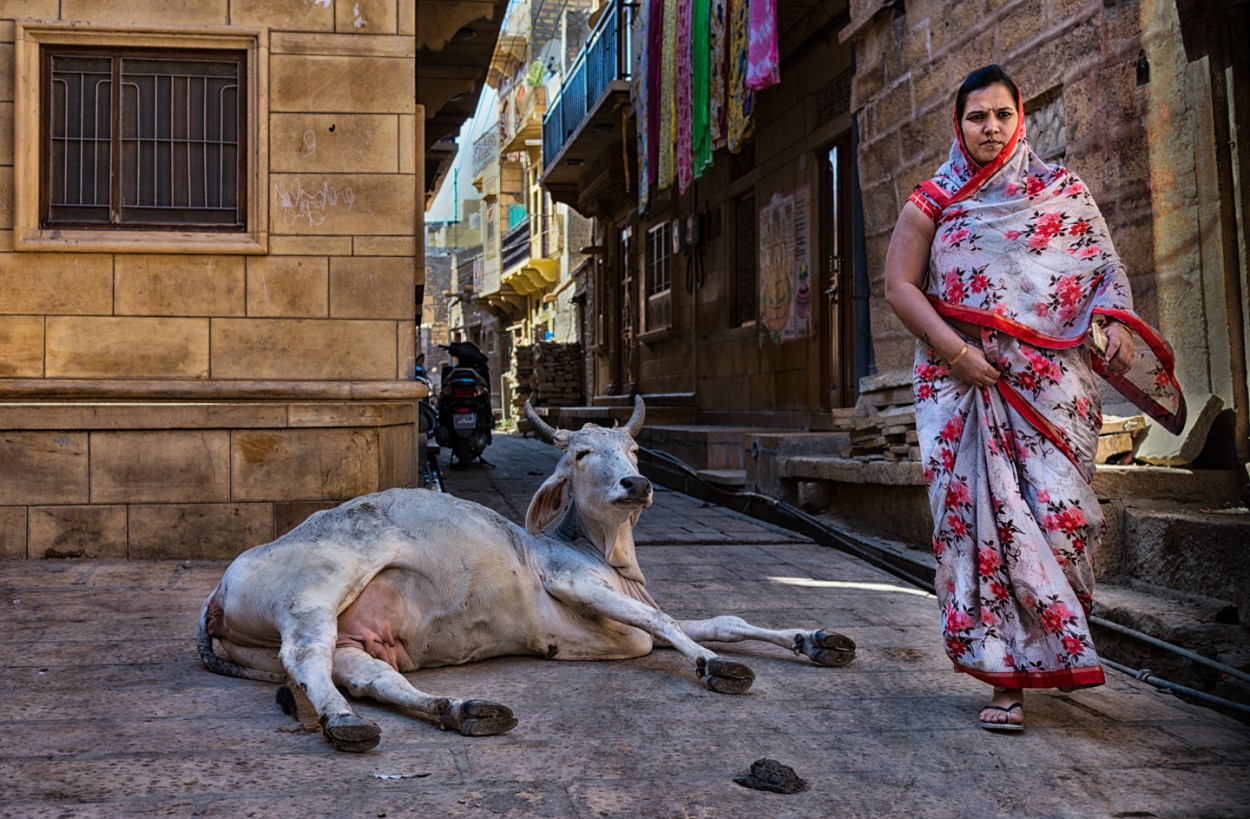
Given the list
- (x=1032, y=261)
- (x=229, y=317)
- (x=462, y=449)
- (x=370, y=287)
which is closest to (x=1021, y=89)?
(x=1032, y=261)

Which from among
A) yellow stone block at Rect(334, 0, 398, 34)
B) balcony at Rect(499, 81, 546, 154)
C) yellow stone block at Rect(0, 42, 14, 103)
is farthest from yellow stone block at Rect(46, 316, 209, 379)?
balcony at Rect(499, 81, 546, 154)

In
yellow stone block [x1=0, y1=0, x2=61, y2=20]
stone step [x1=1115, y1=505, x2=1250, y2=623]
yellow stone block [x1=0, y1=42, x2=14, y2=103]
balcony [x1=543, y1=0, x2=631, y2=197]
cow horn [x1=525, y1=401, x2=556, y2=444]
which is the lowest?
stone step [x1=1115, y1=505, x2=1250, y2=623]

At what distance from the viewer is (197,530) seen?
6.68 m

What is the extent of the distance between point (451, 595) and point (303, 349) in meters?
3.51

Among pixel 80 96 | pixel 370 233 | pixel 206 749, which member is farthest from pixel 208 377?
pixel 206 749

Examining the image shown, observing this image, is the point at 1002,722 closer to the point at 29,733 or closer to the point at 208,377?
the point at 29,733

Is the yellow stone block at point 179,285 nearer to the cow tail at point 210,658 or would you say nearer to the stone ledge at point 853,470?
the cow tail at point 210,658

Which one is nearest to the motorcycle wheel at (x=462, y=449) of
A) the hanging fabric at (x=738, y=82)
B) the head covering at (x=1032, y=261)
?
the hanging fabric at (x=738, y=82)

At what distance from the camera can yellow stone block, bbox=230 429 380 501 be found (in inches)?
265

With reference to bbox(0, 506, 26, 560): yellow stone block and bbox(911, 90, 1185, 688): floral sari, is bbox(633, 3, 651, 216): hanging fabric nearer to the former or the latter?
bbox(0, 506, 26, 560): yellow stone block

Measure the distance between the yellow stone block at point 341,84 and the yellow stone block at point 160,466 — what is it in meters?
2.00

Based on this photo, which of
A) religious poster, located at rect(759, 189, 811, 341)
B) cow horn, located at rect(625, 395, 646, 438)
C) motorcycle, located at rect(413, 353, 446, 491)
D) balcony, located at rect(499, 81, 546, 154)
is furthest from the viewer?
balcony, located at rect(499, 81, 546, 154)

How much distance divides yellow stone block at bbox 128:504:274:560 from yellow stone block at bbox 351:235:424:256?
1.58 metres

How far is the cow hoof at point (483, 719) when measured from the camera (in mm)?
3068
